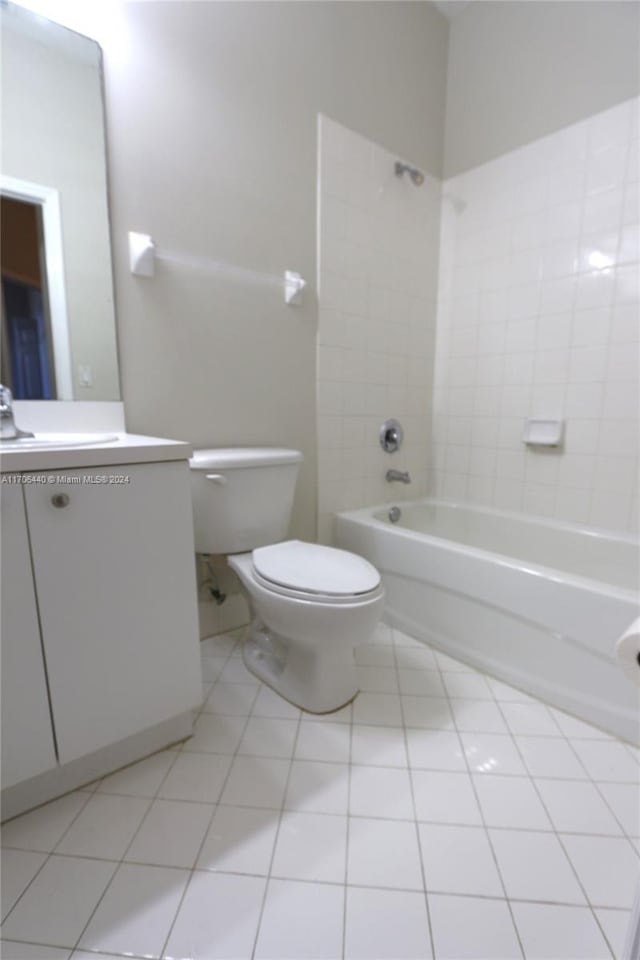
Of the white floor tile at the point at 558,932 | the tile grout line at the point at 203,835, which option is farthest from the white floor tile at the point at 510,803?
the tile grout line at the point at 203,835

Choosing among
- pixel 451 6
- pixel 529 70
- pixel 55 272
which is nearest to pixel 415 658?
pixel 55 272

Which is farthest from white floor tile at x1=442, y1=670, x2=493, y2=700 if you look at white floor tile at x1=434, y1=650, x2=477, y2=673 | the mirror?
the mirror

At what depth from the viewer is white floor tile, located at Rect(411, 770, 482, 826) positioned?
2.99 feet

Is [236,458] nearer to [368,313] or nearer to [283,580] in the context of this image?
[283,580]

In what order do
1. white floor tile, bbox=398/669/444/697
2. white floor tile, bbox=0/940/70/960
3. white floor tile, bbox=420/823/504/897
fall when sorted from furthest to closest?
white floor tile, bbox=398/669/444/697
white floor tile, bbox=420/823/504/897
white floor tile, bbox=0/940/70/960

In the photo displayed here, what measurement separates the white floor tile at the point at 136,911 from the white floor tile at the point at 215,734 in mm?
294

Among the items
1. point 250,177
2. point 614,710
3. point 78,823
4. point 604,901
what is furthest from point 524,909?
point 250,177

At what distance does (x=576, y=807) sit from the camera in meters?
0.94

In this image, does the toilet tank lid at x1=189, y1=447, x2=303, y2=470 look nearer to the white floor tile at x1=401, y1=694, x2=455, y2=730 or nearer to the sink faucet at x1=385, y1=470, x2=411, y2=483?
the sink faucet at x1=385, y1=470, x2=411, y2=483

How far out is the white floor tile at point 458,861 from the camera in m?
0.78

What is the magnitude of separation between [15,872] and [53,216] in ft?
4.92

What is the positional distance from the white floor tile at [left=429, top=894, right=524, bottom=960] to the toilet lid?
1.93 ft

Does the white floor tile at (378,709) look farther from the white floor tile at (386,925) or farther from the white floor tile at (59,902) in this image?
the white floor tile at (59,902)

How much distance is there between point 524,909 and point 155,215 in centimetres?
185
